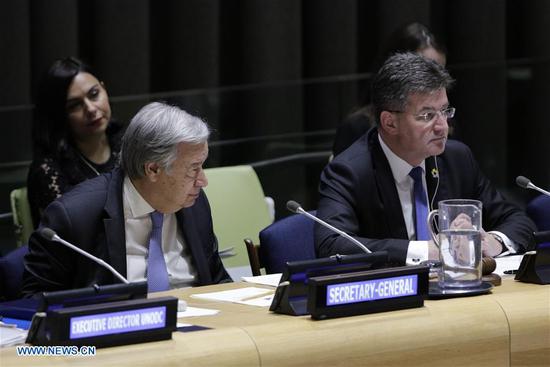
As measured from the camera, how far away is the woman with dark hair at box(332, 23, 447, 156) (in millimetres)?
5395

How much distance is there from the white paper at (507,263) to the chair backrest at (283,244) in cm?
67

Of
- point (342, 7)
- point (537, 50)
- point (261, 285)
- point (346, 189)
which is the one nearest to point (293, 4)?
point (342, 7)

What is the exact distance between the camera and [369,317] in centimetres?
276

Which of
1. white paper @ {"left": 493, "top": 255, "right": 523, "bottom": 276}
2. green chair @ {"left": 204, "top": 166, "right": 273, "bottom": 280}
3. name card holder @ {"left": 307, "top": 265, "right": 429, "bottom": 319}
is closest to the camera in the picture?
name card holder @ {"left": 307, "top": 265, "right": 429, "bottom": 319}

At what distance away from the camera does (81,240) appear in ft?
11.4

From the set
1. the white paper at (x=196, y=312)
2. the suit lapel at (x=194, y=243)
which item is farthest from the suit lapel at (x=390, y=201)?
the white paper at (x=196, y=312)

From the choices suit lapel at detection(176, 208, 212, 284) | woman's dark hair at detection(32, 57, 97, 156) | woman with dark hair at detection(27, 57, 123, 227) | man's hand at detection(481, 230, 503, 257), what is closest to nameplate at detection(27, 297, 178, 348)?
suit lapel at detection(176, 208, 212, 284)

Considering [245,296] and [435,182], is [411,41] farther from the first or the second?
[245,296]

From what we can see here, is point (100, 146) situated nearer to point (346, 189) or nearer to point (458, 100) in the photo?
point (346, 189)

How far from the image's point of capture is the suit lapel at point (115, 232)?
3.50 m

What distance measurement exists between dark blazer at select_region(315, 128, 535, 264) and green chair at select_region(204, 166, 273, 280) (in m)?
1.06

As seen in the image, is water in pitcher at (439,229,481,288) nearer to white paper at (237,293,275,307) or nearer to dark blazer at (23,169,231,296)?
white paper at (237,293,275,307)

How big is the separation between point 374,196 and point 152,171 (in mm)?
849

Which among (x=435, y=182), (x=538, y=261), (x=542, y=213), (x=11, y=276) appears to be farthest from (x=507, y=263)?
(x=11, y=276)
